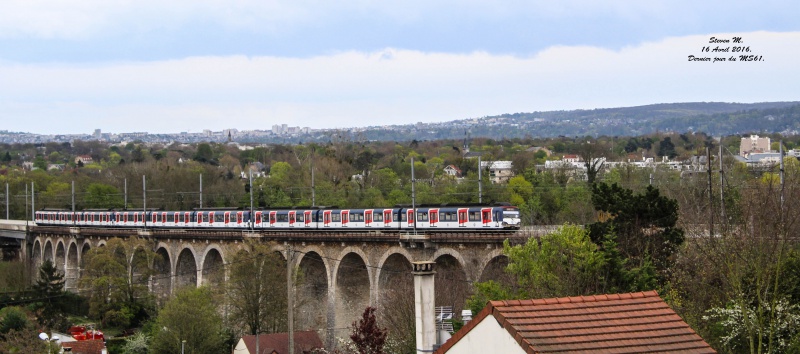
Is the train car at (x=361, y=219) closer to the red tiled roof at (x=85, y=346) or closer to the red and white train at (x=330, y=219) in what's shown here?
the red and white train at (x=330, y=219)

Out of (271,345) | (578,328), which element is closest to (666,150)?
A: (271,345)

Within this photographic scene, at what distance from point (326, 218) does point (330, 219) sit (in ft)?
1.43

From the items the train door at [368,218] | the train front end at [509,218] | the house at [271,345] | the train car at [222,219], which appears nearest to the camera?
the house at [271,345]

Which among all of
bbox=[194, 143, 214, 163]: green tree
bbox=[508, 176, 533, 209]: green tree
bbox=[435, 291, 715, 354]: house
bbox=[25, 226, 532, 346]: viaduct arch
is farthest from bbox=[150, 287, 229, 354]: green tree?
bbox=[194, 143, 214, 163]: green tree

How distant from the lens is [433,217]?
5206 cm

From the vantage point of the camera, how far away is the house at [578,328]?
15656 millimetres

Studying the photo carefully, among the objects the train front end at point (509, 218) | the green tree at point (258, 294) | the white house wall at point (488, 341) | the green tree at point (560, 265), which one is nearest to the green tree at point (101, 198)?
the green tree at point (258, 294)

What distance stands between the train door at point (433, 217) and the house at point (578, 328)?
34.8 meters

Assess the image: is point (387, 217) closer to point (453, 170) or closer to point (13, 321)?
point (13, 321)

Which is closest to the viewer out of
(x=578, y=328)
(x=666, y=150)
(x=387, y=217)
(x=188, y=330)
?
(x=578, y=328)

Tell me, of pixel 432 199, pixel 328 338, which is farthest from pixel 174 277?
pixel 328 338

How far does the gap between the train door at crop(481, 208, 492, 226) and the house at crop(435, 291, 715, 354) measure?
1257 inches

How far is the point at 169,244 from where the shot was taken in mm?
77312

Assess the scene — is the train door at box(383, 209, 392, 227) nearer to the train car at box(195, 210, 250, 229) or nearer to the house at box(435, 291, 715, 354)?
the train car at box(195, 210, 250, 229)
